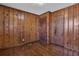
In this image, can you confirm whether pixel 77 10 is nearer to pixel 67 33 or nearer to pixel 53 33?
pixel 67 33

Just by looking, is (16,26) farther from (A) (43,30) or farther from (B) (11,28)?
(A) (43,30)

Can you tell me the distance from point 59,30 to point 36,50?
589mm

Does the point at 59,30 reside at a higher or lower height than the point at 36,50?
higher

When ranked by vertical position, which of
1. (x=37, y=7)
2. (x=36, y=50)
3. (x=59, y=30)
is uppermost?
(x=37, y=7)

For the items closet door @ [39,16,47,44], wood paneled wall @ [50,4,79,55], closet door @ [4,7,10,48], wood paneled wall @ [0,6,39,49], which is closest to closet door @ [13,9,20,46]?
wood paneled wall @ [0,6,39,49]

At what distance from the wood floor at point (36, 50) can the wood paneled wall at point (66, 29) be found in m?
Result: 0.11

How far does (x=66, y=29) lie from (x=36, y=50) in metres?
0.70

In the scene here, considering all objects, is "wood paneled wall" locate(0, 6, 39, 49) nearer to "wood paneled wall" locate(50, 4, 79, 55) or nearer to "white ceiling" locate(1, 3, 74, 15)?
"white ceiling" locate(1, 3, 74, 15)

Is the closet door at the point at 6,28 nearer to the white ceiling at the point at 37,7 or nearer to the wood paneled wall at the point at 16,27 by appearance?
the wood paneled wall at the point at 16,27

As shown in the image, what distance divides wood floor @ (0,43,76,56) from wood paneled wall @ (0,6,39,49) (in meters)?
0.11

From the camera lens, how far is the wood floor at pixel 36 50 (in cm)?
218

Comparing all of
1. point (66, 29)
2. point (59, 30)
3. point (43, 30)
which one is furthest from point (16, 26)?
point (66, 29)

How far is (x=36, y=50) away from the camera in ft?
7.29

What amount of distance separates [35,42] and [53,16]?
0.61 m
